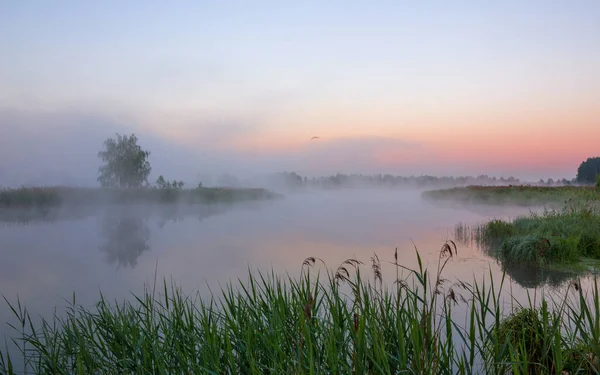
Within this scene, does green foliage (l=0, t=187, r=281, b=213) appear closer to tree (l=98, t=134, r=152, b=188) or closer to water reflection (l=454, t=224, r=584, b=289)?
tree (l=98, t=134, r=152, b=188)

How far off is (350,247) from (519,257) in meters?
6.06

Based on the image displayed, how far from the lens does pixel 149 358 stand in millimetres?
Result: 3389

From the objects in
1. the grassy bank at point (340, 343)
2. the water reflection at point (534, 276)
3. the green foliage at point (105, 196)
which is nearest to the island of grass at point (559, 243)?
the water reflection at point (534, 276)

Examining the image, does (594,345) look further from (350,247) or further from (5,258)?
(5,258)

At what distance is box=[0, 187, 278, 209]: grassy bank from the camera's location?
3191cm

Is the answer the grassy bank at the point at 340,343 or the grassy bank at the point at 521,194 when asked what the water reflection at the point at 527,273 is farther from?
the grassy bank at the point at 521,194

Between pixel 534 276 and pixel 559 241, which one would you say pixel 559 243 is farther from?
pixel 534 276

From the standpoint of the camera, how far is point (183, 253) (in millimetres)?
15422

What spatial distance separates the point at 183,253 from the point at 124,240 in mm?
5792

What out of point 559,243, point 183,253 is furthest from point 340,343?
point 183,253

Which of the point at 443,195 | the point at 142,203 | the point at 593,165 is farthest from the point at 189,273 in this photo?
the point at 593,165

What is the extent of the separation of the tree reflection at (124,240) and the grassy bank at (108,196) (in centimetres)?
791

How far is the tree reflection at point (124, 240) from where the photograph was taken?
49.4 ft

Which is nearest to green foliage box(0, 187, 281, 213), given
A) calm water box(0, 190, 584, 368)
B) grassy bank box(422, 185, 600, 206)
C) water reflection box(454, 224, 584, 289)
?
calm water box(0, 190, 584, 368)
